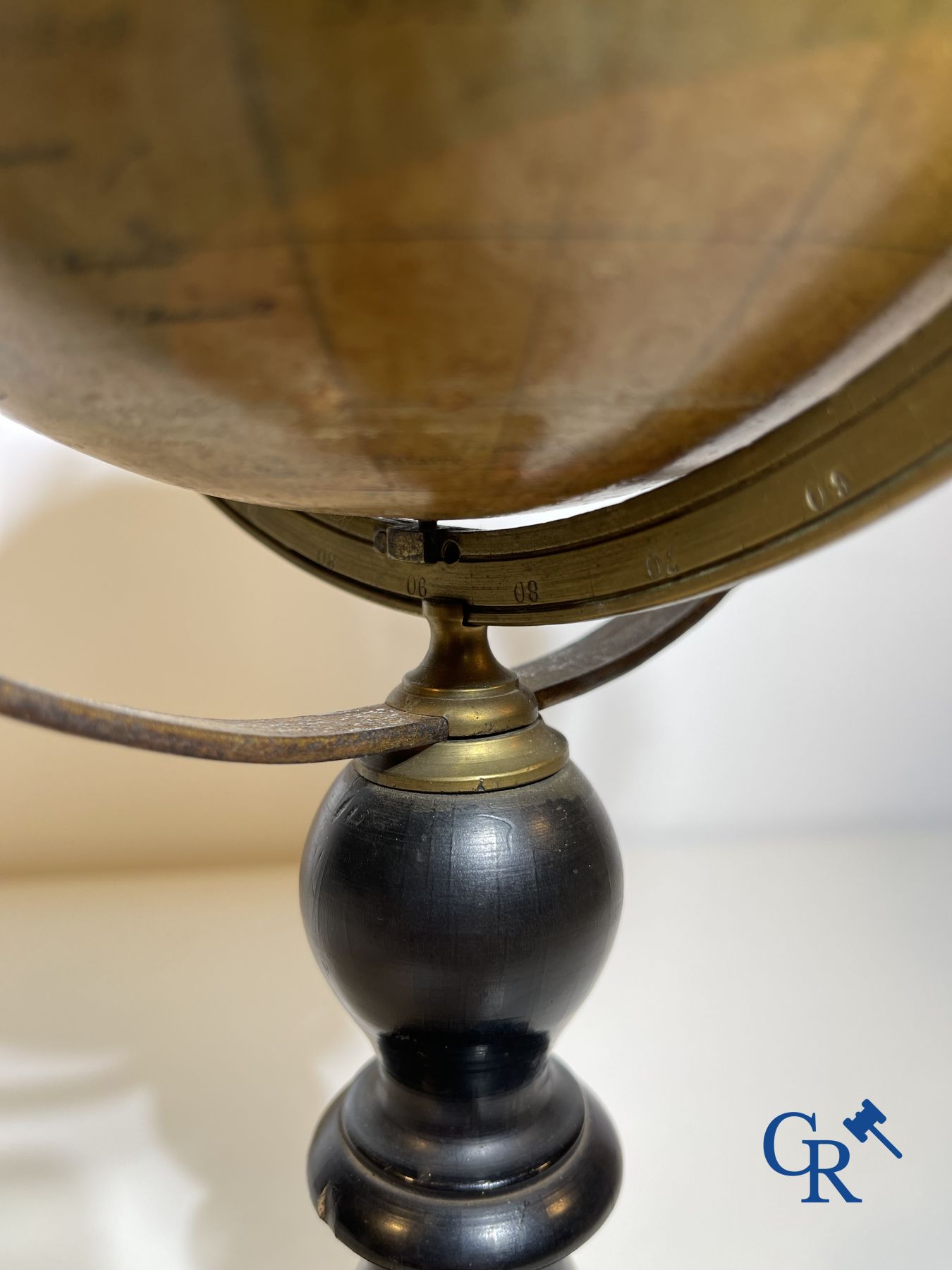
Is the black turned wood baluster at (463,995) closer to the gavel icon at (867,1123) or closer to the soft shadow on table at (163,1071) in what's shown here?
the soft shadow on table at (163,1071)

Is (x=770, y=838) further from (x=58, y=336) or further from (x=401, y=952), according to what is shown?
(x=58, y=336)

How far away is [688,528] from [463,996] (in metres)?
0.30

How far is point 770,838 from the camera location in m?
1.61

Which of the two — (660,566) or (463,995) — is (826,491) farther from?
(463,995)

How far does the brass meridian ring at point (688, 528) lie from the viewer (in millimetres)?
472

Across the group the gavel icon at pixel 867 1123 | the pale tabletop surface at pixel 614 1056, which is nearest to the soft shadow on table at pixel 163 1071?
the pale tabletop surface at pixel 614 1056

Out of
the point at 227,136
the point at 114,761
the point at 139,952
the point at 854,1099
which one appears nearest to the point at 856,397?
the point at 227,136

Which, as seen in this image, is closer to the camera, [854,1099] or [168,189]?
[168,189]

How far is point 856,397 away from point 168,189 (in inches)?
11.9

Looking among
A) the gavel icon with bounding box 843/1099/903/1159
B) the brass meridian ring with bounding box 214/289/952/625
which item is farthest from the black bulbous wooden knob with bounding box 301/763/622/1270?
the gavel icon with bounding box 843/1099/903/1159

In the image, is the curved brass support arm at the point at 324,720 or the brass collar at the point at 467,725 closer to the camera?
the curved brass support arm at the point at 324,720

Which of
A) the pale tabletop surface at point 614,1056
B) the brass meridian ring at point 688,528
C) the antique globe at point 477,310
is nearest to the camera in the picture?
the antique globe at point 477,310

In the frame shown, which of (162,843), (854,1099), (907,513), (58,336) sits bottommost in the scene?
(854,1099)

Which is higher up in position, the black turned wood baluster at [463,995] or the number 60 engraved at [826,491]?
the number 60 engraved at [826,491]
